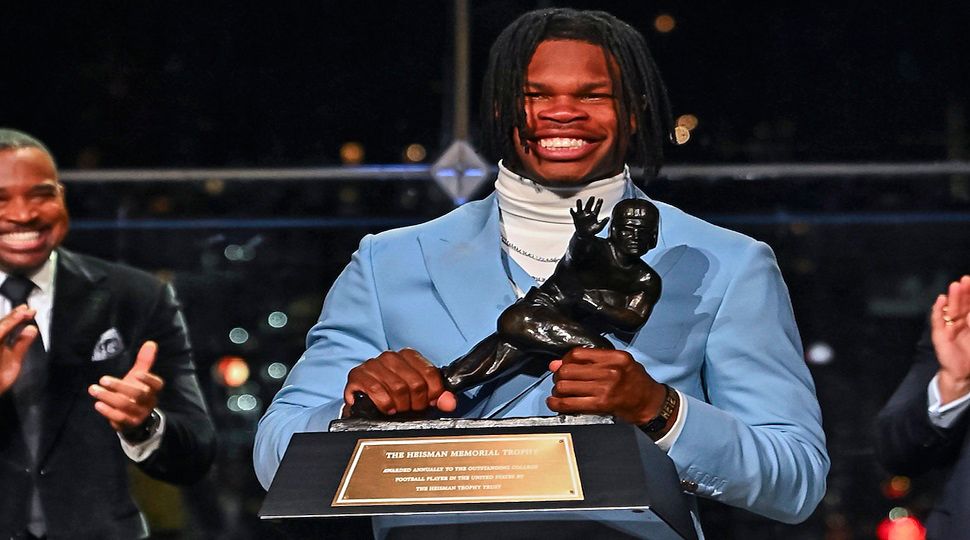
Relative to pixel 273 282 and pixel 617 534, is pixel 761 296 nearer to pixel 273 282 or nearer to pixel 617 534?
pixel 617 534

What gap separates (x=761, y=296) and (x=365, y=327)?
0.52 metres

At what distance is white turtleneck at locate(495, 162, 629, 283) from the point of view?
6.20 feet

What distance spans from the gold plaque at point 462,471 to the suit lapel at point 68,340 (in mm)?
1397

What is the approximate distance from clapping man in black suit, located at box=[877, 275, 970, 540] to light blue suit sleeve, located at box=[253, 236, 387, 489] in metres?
1.11

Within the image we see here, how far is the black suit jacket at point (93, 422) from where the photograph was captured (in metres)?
2.75

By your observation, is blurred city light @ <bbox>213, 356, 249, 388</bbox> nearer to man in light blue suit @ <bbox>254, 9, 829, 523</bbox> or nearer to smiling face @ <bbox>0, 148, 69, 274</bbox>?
smiling face @ <bbox>0, 148, 69, 274</bbox>

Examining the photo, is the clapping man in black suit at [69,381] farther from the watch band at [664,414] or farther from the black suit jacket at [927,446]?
the black suit jacket at [927,446]

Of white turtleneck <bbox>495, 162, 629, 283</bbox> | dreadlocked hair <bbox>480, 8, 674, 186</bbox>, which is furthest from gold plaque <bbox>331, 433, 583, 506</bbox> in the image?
dreadlocked hair <bbox>480, 8, 674, 186</bbox>

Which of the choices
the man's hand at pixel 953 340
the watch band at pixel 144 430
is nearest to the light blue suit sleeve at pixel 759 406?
the man's hand at pixel 953 340

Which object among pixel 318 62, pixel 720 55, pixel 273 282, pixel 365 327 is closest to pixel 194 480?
pixel 273 282

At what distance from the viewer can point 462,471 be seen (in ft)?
4.97

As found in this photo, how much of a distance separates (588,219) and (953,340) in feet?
3.73

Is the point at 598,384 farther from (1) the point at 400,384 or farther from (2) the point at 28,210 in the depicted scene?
(2) the point at 28,210

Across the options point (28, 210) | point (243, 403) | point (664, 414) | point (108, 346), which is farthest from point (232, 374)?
point (664, 414)
